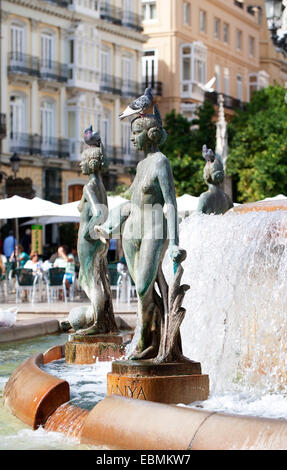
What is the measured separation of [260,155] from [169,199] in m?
30.5

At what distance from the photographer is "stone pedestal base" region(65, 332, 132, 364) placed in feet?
29.1

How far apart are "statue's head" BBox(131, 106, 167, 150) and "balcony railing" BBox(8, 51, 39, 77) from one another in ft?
108

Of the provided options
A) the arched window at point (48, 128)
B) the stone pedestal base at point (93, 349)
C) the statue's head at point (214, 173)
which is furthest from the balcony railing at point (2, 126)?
the stone pedestal base at point (93, 349)

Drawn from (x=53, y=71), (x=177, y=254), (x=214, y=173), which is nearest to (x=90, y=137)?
(x=214, y=173)

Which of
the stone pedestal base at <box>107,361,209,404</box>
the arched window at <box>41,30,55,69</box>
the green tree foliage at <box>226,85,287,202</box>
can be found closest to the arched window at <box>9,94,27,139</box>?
the arched window at <box>41,30,55,69</box>

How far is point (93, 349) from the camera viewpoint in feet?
29.2

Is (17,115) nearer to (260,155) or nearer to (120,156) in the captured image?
(120,156)

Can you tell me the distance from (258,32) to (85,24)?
22401 millimetres

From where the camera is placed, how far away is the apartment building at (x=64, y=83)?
39.8m

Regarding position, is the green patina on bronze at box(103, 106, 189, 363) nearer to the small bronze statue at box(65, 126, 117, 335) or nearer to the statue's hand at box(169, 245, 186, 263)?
the statue's hand at box(169, 245, 186, 263)
